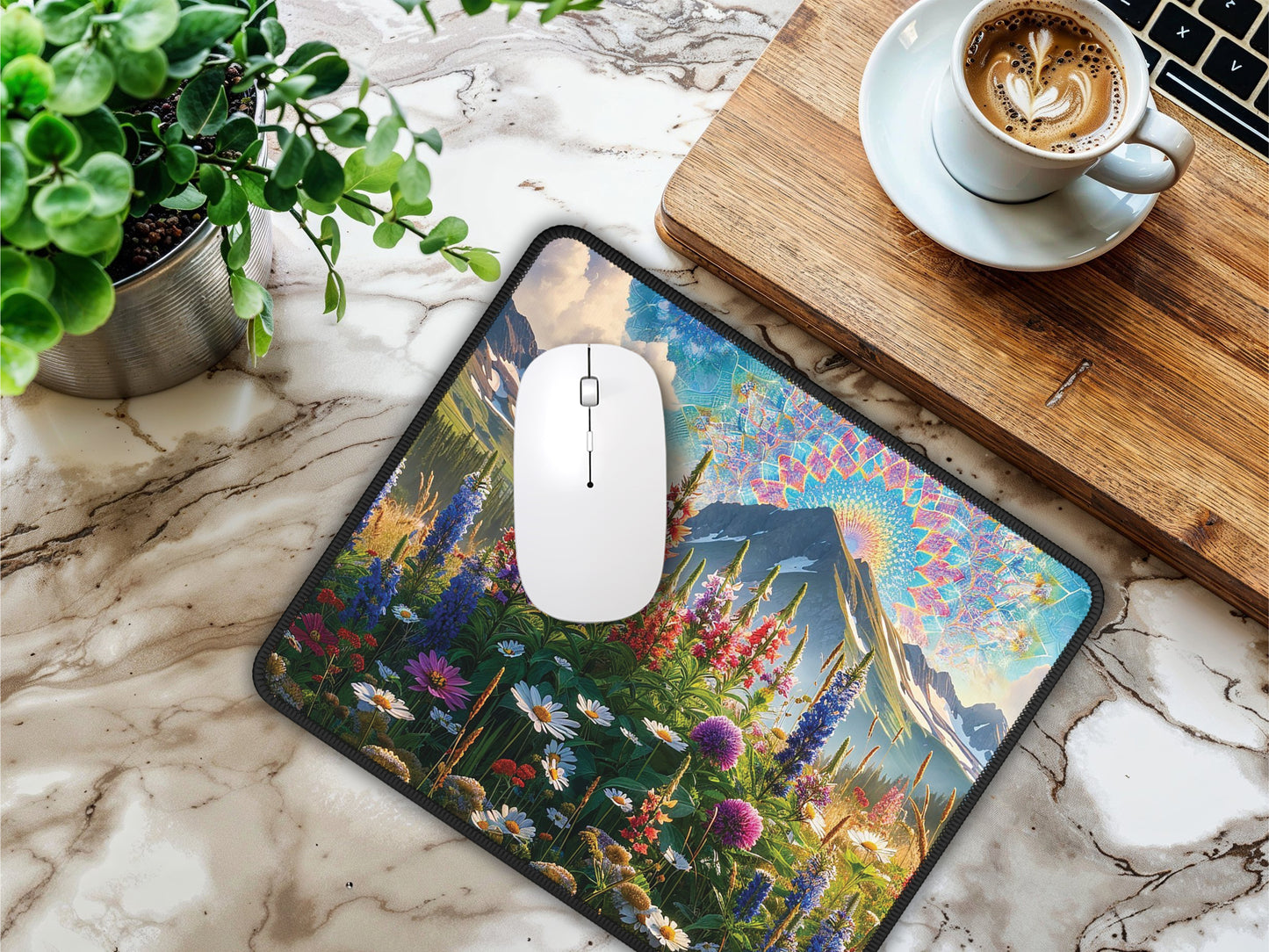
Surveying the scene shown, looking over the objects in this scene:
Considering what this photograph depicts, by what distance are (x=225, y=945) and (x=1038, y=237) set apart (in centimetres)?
77

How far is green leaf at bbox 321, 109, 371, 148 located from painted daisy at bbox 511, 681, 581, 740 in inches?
18.1

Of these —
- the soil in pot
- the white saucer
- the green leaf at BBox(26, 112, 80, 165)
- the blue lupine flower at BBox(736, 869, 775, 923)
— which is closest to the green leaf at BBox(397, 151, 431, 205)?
the green leaf at BBox(26, 112, 80, 165)

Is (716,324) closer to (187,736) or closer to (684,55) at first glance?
(684,55)

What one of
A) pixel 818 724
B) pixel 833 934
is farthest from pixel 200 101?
pixel 833 934

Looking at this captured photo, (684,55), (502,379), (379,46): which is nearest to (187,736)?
(502,379)

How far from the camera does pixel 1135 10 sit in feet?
1.95

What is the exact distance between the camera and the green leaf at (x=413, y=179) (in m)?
0.32

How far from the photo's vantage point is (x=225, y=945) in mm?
680

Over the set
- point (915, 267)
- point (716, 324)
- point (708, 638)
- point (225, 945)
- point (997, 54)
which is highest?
point (997, 54)

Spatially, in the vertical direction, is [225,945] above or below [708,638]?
below

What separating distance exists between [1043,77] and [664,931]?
0.65 meters

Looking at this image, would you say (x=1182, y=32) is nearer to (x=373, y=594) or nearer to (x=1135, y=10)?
(x=1135, y=10)

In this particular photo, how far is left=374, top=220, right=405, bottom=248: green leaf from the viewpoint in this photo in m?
0.41

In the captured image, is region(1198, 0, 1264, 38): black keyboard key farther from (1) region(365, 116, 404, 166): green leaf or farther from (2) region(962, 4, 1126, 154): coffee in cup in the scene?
(1) region(365, 116, 404, 166): green leaf
